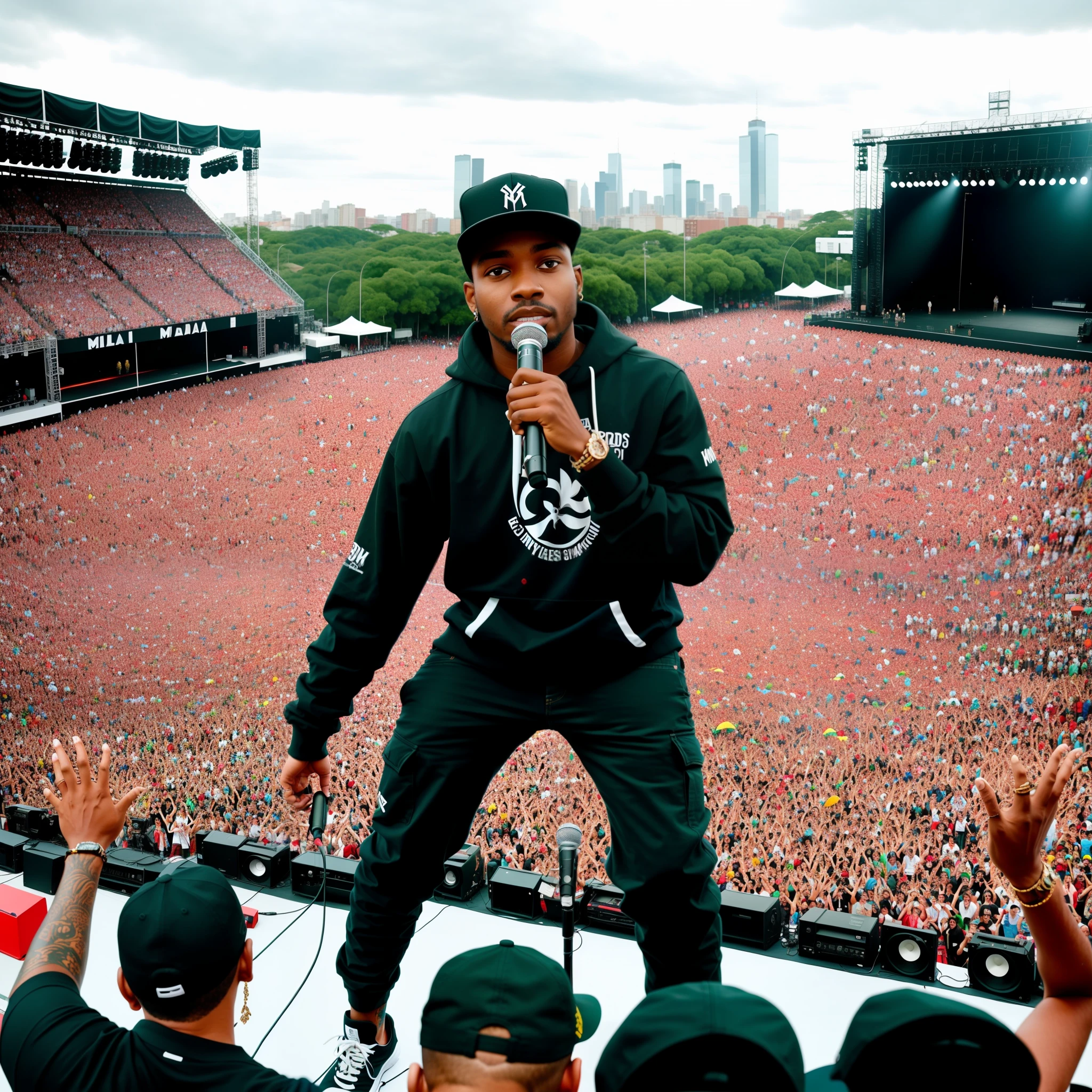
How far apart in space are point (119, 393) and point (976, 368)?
6.46 m

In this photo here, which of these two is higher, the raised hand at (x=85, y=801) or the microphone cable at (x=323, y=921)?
the raised hand at (x=85, y=801)

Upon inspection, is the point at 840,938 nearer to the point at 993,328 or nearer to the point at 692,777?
the point at 692,777

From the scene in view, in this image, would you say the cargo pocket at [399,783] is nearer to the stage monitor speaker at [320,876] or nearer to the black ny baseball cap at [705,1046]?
the black ny baseball cap at [705,1046]

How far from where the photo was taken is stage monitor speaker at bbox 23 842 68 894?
3420 mm

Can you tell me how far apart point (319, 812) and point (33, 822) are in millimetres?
2301

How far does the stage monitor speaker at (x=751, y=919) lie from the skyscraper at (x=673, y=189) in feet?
17.3

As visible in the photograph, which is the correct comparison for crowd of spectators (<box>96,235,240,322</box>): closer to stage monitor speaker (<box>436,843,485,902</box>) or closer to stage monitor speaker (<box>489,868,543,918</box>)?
stage monitor speaker (<box>436,843,485,902</box>)

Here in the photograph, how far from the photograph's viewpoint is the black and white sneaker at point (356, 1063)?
6.77 feet

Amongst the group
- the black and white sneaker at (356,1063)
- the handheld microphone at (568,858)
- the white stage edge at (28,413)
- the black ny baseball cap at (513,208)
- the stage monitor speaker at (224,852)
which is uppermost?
the black ny baseball cap at (513,208)

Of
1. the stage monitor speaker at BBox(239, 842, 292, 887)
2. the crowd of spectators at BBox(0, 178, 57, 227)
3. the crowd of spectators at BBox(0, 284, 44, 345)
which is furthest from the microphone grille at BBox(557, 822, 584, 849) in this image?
the crowd of spectators at BBox(0, 178, 57, 227)

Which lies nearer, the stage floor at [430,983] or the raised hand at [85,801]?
the raised hand at [85,801]

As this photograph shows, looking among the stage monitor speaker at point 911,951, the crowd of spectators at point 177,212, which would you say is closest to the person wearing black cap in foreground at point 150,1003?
the stage monitor speaker at point 911,951

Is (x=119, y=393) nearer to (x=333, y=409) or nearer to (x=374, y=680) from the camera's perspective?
(x=333, y=409)

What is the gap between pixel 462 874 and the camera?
317 cm
